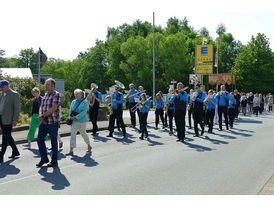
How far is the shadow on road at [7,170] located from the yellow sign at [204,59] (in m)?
26.1

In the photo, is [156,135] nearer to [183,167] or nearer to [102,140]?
[102,140]

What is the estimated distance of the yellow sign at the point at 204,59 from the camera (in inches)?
1246

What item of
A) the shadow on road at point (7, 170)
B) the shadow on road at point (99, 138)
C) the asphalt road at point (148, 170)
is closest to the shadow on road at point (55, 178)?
the asphalt road at point (148, 170)

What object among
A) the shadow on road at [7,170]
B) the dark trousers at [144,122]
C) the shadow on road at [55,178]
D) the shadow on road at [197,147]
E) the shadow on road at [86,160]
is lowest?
the shadow on road at [197,147]

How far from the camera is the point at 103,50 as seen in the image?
6906cm

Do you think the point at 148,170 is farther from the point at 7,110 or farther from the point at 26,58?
the point at 26,58

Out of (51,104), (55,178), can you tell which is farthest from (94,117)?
(55,178)

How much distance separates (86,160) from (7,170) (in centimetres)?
180

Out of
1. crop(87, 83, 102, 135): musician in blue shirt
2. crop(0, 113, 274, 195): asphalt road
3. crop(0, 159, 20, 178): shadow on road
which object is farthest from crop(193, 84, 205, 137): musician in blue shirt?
crop(0, 159, 20, 178): shadow on road

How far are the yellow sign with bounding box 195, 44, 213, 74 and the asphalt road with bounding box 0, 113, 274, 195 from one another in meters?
21.6

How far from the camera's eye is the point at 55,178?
6.23 meters

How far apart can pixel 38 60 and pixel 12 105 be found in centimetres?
641

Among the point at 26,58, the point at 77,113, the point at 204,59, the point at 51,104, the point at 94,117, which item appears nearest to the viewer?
the point at 51,104

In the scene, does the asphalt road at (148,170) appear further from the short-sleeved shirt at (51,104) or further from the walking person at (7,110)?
the short-sleeved shirt at (51,104)
